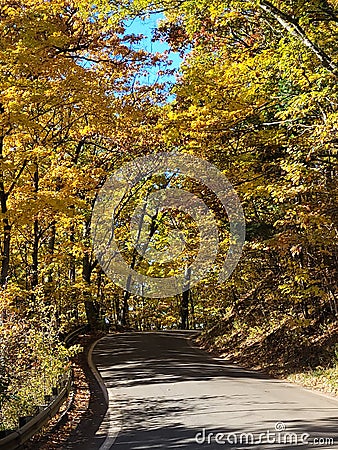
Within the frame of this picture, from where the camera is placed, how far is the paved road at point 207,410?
6.70 m

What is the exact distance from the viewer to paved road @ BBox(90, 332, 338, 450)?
6695 millimetres

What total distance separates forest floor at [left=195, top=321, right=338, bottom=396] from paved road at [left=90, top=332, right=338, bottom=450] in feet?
2.09

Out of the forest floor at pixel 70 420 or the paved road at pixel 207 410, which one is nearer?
the paved road at pixel 207 410

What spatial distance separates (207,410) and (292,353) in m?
6.74

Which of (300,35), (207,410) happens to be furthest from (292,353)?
(300,35)

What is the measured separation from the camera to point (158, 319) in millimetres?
45469

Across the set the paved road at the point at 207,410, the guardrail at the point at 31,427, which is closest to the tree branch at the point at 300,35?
the paved road at the point at 207,410

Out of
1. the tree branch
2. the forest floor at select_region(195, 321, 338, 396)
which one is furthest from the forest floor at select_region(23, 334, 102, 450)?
the tree branch

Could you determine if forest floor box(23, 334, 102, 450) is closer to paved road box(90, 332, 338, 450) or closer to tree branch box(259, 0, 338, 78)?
paved road box(90, 332, 338, 450)

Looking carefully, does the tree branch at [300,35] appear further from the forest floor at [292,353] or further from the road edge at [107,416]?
the road edge at [107,416]

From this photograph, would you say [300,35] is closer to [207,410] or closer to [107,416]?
[207,410]

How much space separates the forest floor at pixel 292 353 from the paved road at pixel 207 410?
2.09 ft

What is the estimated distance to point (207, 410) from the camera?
8781 mm

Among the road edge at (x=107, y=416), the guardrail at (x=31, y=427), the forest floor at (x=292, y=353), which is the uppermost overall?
the guardrail at (x=31, y=427)
